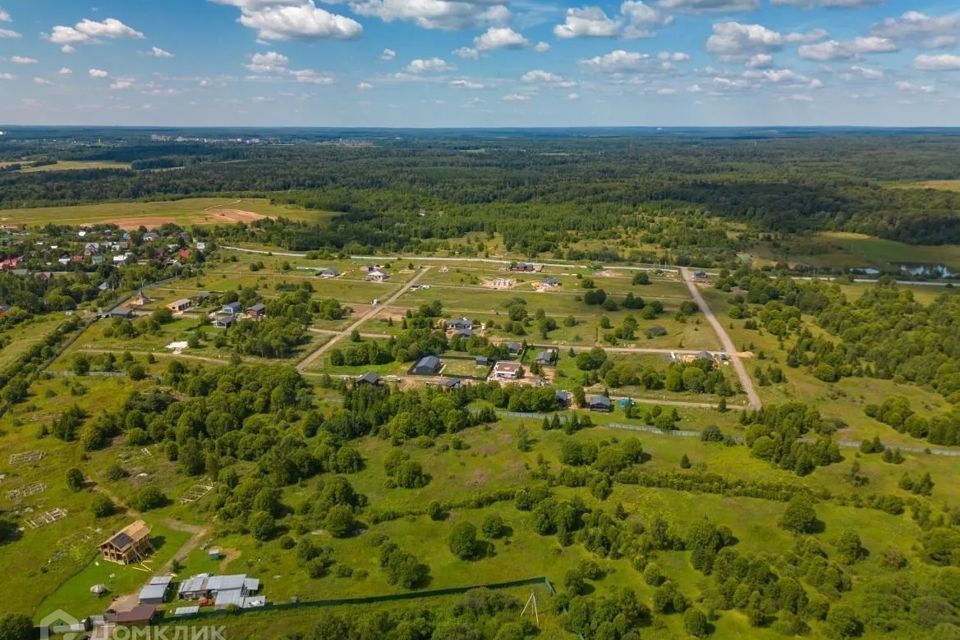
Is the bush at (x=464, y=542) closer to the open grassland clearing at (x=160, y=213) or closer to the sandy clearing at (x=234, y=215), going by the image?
the open grassland clearing at (x=160, y=213)

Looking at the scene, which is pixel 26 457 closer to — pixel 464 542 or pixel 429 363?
pixel 429 363

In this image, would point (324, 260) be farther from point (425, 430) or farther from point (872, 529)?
point (872, 529)

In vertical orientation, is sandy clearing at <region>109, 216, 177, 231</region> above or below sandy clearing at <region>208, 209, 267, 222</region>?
below

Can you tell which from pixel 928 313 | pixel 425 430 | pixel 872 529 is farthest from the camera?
pixel 928 313

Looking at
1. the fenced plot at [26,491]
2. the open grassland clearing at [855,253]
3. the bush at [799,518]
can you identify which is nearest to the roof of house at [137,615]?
the fenced plot at [26,491]

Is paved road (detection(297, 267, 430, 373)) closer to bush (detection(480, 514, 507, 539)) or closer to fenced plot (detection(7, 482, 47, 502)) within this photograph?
fenced plot (detection(7, 482, 47, 502))

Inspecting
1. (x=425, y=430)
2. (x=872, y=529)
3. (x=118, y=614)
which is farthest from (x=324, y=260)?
(x=872, y=529)

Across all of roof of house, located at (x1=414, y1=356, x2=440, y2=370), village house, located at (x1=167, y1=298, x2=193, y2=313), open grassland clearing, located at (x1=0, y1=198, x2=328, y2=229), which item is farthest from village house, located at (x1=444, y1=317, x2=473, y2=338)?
open grassland clearing, located at (x1=0, y1=198, x2=328, y2=229)
